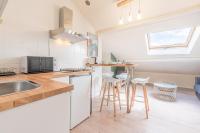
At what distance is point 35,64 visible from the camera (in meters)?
1.94

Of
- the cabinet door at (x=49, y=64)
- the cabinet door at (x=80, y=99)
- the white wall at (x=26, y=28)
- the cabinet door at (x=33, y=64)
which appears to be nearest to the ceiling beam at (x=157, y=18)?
the white wall at (x=26, y=28)

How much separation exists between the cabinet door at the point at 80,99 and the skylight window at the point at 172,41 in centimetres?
257

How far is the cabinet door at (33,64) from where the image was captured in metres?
1.87

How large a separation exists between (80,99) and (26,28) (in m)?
1.46

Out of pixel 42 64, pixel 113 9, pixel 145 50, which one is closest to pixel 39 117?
pixel 42 64

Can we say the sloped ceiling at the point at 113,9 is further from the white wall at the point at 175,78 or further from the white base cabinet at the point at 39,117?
the white wall at the point at 175,78

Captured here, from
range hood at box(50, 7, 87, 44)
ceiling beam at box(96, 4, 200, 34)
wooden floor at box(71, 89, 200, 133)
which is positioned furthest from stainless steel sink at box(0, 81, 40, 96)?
ceiling beam at box(96, 4, 200, 34)

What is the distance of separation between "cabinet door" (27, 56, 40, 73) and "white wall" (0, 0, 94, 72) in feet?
0.63

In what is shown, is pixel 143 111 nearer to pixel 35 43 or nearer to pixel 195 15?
pixel 195 15

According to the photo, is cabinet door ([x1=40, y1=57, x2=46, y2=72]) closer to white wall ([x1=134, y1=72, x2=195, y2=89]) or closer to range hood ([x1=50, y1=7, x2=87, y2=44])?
range hood ([x1=50, y1=7, x2=87, y2=44])

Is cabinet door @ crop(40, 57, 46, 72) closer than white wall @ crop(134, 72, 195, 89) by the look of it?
Yes

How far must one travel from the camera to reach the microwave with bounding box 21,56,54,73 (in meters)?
1.86

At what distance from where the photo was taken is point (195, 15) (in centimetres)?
243

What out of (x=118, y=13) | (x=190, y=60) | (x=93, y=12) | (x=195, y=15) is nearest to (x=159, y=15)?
(x=195, y=15)
